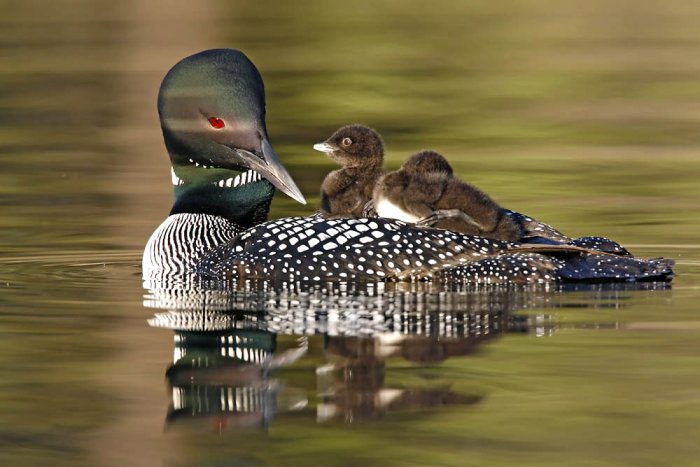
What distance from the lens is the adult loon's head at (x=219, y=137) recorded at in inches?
317

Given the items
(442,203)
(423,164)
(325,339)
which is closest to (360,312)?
(325,339)

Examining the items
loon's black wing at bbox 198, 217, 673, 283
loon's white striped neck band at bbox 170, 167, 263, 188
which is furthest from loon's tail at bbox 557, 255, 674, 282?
loon's white striped neck band at bbox 170, 167, 263, 188

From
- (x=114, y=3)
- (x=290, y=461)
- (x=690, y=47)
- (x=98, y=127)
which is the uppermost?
(x=114, y=3)

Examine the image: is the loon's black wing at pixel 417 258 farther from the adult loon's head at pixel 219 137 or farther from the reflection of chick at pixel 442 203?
the adult loon's head at pixel 219 137

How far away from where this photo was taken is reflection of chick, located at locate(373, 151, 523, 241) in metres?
7.54

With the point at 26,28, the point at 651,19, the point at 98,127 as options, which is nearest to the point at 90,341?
the point at 98,127

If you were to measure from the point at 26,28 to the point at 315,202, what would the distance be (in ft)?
43.4

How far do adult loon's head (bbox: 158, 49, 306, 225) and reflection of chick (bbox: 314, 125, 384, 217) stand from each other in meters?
0.32

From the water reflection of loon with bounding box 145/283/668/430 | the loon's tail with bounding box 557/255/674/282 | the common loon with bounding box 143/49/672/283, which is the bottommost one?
the water reflection of loon with bounding box 145/283/668/430

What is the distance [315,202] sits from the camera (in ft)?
34.7

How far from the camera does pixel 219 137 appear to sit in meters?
8.12

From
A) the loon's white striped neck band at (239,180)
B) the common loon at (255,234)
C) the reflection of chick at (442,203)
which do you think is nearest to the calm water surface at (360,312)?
the common loon at (255,234)

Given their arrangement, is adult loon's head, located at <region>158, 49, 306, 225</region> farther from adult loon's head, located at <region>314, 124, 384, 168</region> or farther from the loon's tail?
the loon's tail

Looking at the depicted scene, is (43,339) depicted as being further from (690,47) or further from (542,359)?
(690,47)
